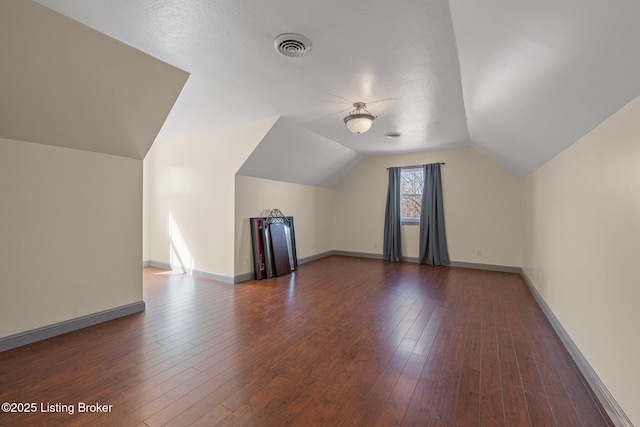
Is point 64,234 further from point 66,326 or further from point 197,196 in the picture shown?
point 197,196

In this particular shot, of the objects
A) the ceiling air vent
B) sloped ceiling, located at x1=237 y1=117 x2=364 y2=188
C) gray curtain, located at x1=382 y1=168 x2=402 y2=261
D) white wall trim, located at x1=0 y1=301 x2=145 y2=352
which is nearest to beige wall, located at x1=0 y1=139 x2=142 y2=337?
white wall trim, located at x1=0 y1=301 x2=145 y2=352

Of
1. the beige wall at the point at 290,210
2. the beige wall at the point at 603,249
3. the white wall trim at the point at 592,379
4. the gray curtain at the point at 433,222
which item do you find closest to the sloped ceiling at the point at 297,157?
the beige wall at the point at 290,210

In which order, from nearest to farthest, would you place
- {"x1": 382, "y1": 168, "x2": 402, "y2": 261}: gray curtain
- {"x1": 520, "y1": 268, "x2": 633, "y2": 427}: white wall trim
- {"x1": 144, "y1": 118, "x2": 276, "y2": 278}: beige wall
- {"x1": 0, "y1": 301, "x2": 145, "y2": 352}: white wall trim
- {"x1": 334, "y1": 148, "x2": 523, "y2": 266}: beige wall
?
{"x1": 520, "y1": 268, "x2": 633, "y2": 427}: white wall trim, {"x1": 0, "y1": 301, "x2": 145, "y2": 352}: white wall trim, {"x1": 144, "y1": 118, "x2": 276, "y2": 278}: beige wall, {"x1": 334, "y1": 148, "x2": 523, "y2": 266}: beige wall, {"x1": 382, "y1": 168, "x2": 402, "y2": 261}: gray curtain

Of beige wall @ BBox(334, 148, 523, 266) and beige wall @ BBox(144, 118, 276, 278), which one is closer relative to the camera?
beige wall @ BBox(144, 118, 276, 278)

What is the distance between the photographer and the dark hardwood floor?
1655mm

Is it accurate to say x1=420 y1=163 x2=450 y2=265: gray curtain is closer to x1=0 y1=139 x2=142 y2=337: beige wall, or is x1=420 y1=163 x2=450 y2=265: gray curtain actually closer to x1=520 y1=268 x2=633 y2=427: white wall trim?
x1=520 y1=268 x2=633 y2=427: white wall trim

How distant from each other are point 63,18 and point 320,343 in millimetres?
3163

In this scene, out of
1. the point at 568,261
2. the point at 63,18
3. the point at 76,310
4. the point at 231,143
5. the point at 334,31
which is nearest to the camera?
the point at 63,18

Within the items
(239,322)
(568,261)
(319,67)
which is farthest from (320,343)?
(319,67)

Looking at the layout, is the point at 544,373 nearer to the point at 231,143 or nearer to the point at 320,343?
the point at 320,343

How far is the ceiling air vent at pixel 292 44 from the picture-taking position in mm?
2092

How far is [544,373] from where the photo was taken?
6.88 feet

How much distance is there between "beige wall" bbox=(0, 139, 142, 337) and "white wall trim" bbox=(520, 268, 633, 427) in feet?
14.0

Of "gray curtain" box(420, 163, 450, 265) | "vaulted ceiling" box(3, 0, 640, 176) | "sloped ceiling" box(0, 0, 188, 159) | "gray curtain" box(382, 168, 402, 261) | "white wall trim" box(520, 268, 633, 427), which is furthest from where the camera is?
"gray curtain" box(382, 168, 402, 261)
